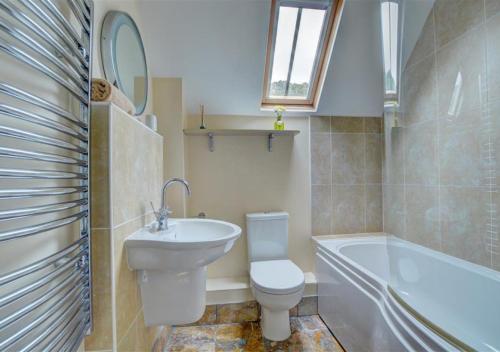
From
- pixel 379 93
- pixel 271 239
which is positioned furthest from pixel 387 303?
pixel 379 93

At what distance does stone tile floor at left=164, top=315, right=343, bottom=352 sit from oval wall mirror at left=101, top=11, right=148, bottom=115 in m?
1.69

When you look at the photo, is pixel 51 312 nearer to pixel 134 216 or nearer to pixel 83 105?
pixel 134 216

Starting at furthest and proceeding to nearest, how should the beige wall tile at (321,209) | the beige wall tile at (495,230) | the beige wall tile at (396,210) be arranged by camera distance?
the beige wall tile at (321,209) < the beige wall tile at (396,210) < the beige wall tile at (495,230)

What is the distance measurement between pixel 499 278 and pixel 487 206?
40cm

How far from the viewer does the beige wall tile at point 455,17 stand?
4.53 feet

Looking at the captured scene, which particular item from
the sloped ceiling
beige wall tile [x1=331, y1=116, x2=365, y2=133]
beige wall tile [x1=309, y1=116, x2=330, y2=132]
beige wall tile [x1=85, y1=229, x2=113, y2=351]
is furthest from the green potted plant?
beige wall tile [x1=85, y1=229, x2=113, y2=351]

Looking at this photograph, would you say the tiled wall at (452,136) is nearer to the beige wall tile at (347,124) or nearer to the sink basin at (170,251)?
the beige wall tile at (347,124)

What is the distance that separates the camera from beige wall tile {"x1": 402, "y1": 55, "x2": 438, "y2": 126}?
1.64 m

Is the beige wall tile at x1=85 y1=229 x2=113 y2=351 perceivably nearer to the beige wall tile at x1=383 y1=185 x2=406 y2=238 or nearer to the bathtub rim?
the bathtub rim

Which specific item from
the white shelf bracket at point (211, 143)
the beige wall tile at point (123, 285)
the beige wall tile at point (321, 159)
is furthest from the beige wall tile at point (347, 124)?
the beige wall tile at point (123, 285)

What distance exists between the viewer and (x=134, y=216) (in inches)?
47.3

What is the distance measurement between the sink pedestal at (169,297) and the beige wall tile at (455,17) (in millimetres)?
2203

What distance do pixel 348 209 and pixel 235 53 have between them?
5.89 ft

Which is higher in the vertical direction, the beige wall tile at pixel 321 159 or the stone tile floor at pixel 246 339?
the beige wall tile at pixel 321 159
